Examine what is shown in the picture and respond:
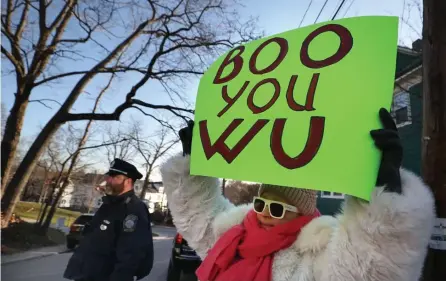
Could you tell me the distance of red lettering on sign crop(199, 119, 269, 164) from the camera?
1511 millimetres

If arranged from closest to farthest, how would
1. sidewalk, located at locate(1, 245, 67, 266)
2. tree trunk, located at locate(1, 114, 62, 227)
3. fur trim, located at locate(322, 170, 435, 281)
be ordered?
fur trim, located at locate(322, 170, 435, 281)
tree trunk, located at locate(1, 114, 62, 227)
sidewalk, located at locate(1, 245, 67, 266)

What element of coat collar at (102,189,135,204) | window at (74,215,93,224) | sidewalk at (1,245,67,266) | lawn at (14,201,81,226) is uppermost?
coat collar at (102,189,135,204)

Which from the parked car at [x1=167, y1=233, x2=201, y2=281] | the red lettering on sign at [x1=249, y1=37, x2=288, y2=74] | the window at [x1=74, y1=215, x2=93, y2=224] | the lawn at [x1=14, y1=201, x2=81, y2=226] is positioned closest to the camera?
the red lettering on sign at [x1=249, y1=37, x2=288, y2=74]

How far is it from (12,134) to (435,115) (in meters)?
9.00

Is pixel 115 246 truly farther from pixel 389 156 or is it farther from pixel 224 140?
pixel 389 156

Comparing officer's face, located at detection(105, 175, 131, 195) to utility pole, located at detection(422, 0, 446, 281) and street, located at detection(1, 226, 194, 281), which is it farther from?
street, located at detection(1, 226, 194, 281)

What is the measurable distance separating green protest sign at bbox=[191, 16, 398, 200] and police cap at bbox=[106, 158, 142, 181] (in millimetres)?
1792

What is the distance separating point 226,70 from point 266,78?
0.28 metres

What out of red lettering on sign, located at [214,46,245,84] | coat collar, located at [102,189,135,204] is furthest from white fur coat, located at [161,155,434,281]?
coat collar, located at [102,189,135,204]

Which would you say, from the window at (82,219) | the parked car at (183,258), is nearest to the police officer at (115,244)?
the parked car at (183,258)

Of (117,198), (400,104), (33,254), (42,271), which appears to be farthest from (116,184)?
(33,254)

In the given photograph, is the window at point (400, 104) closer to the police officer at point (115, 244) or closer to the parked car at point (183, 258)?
the parked car at point (183, 258)

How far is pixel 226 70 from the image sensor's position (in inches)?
70.7

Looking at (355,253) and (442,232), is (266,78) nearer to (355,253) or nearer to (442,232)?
(355,253)
